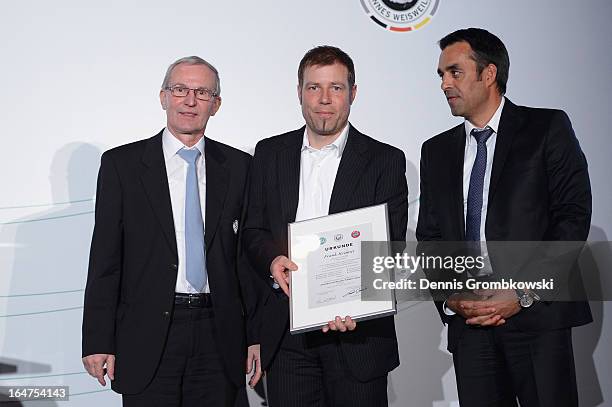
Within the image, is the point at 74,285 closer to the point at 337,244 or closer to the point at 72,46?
the point at 72,46

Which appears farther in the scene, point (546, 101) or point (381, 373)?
point (546, 101)

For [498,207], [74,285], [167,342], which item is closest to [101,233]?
[167,342]

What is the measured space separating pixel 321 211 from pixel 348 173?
0.49 feet

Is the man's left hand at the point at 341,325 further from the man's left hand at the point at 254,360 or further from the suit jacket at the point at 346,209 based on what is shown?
the man's left hand at the point at 254,360

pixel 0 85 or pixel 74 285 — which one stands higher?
pixel 0 85

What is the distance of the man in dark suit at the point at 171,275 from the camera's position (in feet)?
7.29

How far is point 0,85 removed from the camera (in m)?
2.86

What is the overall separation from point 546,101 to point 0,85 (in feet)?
7.53

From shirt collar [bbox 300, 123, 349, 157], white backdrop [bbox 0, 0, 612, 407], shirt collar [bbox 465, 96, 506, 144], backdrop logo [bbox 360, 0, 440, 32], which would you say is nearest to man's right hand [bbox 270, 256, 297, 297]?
shirt collar [bbox 300, 123, 349, 157]

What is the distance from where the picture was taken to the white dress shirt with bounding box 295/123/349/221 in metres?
2.27

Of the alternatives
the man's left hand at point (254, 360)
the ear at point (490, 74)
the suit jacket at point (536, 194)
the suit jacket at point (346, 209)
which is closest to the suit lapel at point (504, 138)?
the suit jacket at point (536, 194)

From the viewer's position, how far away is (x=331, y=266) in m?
2.12

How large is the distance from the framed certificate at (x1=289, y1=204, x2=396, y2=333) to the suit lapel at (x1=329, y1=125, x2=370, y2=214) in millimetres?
113

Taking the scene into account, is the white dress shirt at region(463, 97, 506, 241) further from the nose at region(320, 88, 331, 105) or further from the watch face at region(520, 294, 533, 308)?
the nose at region(320, 88, 331, 105)
